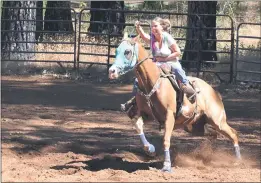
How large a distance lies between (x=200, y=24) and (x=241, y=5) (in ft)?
55.8

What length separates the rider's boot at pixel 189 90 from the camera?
803 cm

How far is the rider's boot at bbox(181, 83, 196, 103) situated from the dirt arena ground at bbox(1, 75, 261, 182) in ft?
2.90

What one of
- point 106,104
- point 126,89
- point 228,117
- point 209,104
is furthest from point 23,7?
point 209,104

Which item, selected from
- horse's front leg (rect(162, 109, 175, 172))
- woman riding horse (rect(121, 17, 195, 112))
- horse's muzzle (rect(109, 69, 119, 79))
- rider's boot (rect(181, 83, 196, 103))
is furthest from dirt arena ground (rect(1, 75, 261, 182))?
woman riding horse (rect(121, 17, 195, 112))

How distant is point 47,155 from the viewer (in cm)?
867

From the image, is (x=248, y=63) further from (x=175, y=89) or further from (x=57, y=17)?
(x=175, y=89)

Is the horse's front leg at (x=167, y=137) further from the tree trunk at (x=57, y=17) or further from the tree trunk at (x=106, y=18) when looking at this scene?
the tree trunk at (x=57, y=17)

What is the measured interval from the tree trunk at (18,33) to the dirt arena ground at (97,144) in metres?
3.34

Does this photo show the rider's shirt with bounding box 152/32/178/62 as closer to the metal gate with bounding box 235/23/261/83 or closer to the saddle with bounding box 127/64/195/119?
the saddle with bounding box 127/64/195/119

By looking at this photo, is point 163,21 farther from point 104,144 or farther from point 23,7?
point 23,7

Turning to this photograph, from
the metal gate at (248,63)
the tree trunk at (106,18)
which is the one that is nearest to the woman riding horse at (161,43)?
the metal gate at (248,63)

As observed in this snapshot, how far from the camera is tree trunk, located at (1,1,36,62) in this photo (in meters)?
17.9

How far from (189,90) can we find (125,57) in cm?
109

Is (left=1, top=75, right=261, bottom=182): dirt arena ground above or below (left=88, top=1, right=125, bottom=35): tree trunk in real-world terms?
below
